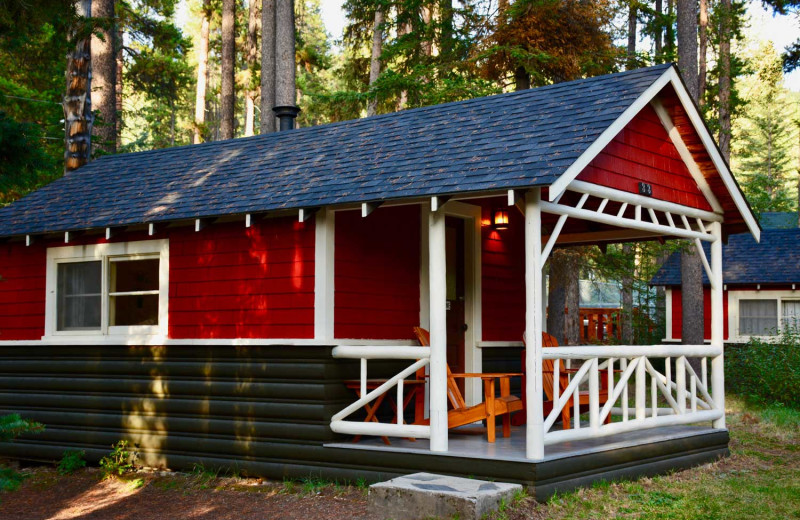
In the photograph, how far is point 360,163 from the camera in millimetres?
9078

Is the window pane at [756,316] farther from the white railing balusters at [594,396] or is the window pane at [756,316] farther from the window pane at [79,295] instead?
the window pane at [79,295]

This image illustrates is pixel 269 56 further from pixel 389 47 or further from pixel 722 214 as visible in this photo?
pixel 722 214

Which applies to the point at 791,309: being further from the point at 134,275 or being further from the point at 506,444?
the point at 134,275

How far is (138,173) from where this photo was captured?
453 inches

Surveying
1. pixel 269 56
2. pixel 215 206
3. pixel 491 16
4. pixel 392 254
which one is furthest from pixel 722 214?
pixel 269 56

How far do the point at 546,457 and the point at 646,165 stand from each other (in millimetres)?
3371

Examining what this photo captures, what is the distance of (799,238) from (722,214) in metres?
12.4

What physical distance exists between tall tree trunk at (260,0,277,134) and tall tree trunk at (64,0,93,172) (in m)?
5.34

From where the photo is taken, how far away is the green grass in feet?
23.5

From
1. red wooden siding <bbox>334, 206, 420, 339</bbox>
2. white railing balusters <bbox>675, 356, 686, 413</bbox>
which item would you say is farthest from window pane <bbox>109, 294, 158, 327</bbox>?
white railing balusters <bbox>675, 356, 686, 413</bbox>

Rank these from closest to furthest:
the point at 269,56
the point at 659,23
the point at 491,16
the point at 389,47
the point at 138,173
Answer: the point at 138,173, the point at 491,16, the point at 269,56, the point at 389,47, the point at 659,23

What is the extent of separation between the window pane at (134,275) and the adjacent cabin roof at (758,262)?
13686mm

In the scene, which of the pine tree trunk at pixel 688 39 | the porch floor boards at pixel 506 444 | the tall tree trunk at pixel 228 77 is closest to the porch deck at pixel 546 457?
the porch floor boards at pixel 506 444

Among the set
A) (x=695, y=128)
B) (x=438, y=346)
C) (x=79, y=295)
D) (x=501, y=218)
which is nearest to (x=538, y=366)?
(x=438, y=346)
